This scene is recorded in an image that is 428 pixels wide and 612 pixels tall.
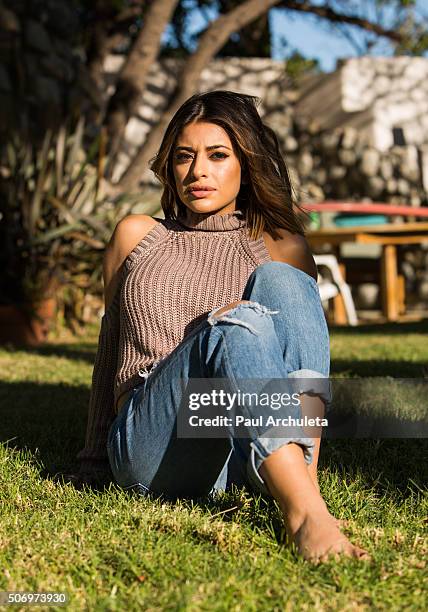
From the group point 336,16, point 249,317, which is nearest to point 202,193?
point 249,317

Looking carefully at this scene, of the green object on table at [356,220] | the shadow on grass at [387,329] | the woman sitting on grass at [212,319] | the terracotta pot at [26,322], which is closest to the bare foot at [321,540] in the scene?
the woman sitting on grass at [212,319]

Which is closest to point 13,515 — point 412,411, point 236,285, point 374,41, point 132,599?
point 132,599

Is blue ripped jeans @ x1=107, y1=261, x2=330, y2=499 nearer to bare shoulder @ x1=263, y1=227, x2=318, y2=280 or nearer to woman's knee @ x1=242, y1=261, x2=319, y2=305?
woman's knee @ x1=242, y1=261, x2=319, y2=305

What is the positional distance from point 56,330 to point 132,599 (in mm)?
4748

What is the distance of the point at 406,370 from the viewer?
13.1 feet

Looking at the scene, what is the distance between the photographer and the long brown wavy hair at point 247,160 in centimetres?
212

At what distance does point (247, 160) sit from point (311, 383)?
70 centimetres

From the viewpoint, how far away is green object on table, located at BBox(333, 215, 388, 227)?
25.7ft

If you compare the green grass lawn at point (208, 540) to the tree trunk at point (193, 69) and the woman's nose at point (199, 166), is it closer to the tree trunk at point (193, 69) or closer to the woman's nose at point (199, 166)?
the woman's nose at point (199, 166)

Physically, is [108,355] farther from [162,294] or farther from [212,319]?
[212,319]

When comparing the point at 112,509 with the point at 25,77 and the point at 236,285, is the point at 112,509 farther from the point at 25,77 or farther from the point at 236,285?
the point at 25,77

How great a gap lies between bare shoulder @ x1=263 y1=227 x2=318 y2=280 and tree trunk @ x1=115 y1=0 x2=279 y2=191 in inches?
193

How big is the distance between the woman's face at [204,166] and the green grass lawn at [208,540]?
717 millimetres

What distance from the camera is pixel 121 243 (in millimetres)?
2131
